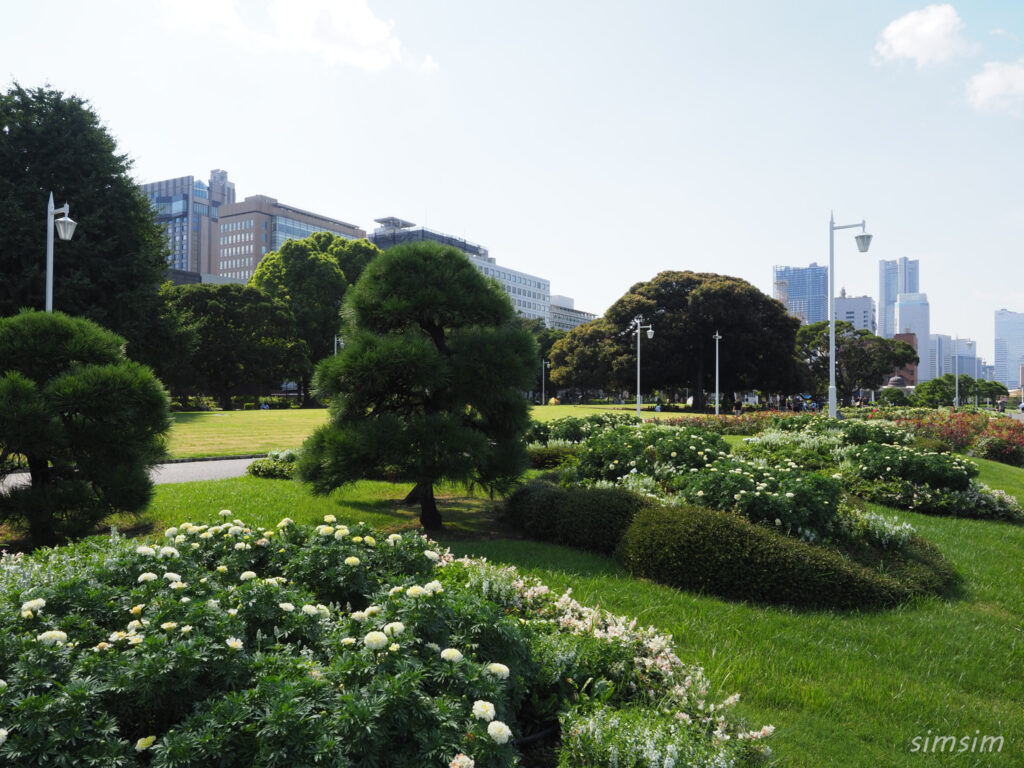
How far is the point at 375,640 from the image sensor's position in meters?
2.59

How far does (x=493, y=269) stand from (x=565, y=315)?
121 ft

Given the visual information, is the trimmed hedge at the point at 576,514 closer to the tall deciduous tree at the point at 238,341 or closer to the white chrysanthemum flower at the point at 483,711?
the white chrysanthemum flower at the point at 483,711

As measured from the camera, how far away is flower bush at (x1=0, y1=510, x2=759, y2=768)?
2.21 m

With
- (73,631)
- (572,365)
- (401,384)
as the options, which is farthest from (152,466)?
(572,365)

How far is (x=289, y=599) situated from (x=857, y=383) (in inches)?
2597

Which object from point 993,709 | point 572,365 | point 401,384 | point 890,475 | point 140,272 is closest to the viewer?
point 993,709

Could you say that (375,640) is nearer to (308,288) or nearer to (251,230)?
(308,288)

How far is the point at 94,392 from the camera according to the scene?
20.9ft

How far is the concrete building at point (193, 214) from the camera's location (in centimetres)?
13269

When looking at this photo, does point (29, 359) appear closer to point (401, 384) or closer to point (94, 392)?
point (94, 392)

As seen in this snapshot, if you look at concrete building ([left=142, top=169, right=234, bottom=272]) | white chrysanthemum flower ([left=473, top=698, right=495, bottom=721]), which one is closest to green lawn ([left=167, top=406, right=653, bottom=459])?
white chrysanthemum flower ([left=473, top=698, right=495, bottom=721])

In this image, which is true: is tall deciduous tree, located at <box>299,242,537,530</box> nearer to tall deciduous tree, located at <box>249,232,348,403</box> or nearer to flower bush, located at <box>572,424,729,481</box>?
flower bush, located at <box>572,424,729,481</box>

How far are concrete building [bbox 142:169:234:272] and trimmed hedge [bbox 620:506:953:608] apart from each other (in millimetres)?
131741

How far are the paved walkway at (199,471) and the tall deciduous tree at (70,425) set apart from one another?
5.35 meters
